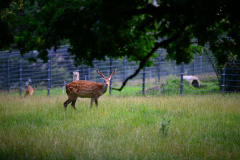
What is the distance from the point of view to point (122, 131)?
241 inches

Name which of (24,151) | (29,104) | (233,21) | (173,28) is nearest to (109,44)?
(173,28)

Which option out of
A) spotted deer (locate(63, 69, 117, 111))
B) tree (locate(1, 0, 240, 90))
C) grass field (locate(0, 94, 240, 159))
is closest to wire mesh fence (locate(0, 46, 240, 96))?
spotted deer (locate(63, 69, 117, 111))

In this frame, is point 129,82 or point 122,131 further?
point 129,82

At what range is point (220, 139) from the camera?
558cm

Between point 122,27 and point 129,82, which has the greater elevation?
point 122,27

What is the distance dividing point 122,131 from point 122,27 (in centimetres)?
302

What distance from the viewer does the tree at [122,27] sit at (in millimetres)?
3461

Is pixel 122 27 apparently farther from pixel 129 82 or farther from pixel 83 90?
pixel 129 82

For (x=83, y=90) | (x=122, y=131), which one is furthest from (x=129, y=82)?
(x=122, y=131)

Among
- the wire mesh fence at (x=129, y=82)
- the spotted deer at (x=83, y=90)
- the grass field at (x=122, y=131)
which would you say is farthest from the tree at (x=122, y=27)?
the wire mesh fence at (x=129, y=82)

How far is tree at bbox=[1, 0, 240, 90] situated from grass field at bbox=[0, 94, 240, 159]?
1713 mm

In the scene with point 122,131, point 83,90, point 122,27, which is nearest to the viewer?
point 122,27

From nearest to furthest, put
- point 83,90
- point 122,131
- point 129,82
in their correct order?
point 122,131
point 83,90
point 129,82

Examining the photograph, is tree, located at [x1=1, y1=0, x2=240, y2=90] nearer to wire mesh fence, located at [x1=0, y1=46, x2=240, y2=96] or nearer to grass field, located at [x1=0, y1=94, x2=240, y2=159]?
grass field, located at [x1=0, y1=94, x2=240, y2=159]
